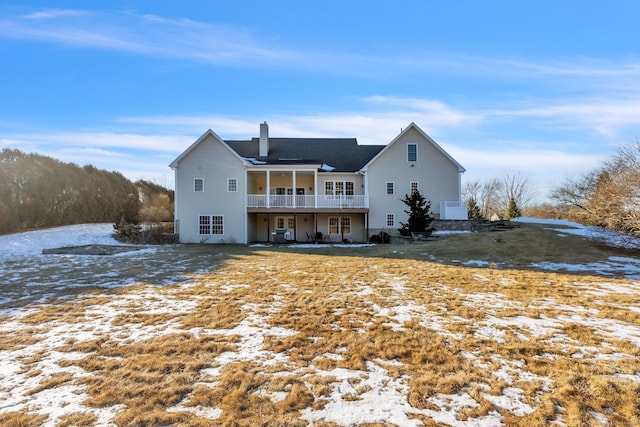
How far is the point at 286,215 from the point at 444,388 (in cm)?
2017

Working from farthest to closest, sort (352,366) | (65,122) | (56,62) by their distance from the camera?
1. (65,122)
2. (56,62)
3. (352,366)

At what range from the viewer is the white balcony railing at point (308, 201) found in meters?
21.0

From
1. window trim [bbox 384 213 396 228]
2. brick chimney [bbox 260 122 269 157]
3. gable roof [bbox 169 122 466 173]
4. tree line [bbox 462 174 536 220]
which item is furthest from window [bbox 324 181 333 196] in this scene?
tree line [bbox 462 174 536 220]

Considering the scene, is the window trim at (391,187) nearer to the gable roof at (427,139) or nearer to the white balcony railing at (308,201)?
the white balcony railing at (308,201)

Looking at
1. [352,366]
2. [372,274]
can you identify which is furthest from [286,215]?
[352,366]

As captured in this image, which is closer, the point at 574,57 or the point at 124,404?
the point at 124,404

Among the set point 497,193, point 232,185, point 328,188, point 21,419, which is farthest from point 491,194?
point 21,419

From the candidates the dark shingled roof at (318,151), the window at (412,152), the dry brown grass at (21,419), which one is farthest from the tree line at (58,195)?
the dry brown grass at (21,419)

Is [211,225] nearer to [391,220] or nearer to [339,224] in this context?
[339,224]

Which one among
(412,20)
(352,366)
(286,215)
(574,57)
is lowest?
(352,366)

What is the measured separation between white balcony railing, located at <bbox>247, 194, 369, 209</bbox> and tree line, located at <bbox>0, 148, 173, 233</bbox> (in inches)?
321

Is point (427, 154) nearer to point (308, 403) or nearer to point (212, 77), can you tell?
point (212, 77)

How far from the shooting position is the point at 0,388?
320 centimetres

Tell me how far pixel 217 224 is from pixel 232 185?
Result: 9.02 ft
